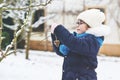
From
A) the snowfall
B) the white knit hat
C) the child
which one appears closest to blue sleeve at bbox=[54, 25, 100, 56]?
the child

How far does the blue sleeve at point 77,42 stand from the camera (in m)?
3.79

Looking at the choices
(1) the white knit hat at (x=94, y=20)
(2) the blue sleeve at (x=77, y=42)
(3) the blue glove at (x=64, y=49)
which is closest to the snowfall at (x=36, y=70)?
(3) the blue glove at (x=64, y=49)

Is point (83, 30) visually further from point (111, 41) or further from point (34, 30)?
point (34, 30)

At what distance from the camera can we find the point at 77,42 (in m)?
3.84

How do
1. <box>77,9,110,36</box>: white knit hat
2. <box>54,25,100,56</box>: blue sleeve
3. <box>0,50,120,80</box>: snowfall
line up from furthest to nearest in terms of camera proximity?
1. <box>0,50,120,80</box>: snowfall
2. <box>77,9,110,36</box>: white knit hat
3. <box>54,25,100,56</box>: blue sleeve

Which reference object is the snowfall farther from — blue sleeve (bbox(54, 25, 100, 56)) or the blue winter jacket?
blue sleeve (bbox(54, 25, 100, 56))

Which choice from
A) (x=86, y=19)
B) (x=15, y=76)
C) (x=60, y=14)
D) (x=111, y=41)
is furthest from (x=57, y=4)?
(x=86, y=19)

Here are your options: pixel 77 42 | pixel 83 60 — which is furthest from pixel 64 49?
pixel 77 42

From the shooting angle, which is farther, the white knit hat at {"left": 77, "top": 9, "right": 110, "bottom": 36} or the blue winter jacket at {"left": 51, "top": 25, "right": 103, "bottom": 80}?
the white knit hat at {"left": 77, "top": 9, "right": 110, "bottom": 36}

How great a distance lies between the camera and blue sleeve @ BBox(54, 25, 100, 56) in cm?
379

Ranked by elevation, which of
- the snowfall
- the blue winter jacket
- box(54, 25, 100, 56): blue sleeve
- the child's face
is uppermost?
the child's face

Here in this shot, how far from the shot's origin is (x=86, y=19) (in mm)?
4145

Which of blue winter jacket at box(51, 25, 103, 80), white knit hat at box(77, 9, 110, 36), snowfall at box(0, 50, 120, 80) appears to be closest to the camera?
blue winter jacket at box(51, 25, 103, 80)

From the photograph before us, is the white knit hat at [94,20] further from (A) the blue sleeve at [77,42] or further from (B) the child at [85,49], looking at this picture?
(A) the blue sleeve at [77,42]
